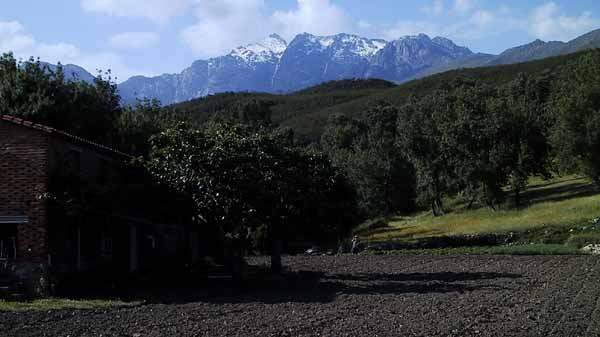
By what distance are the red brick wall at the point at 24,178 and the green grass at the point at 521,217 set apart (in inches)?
1526

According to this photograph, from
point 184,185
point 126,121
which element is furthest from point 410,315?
point 126,121

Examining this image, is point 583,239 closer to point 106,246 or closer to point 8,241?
point 106,246

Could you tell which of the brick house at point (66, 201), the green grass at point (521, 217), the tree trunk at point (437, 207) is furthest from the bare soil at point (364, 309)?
the tree trunk at point (437, 207)

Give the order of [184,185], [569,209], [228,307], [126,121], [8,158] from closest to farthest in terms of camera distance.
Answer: [228,307] < [8,158] < [184,185] < [126,121] < [569,209]

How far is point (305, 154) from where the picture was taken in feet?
98.5

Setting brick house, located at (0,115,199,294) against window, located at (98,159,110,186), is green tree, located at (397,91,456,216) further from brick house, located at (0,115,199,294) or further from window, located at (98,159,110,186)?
brick house, located at (0,115,199,294)

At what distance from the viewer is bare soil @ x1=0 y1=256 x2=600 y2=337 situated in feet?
52.3

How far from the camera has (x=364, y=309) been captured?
65.0ft

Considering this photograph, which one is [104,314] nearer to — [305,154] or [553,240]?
[305,154]

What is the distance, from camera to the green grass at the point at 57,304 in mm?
21000

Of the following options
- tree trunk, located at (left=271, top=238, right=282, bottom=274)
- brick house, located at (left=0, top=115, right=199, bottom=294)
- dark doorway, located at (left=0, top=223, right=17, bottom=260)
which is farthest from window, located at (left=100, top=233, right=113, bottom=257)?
tree trunk, located at (left=271, top=238, right=282, bottom=274)

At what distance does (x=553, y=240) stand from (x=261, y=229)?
2775 cm

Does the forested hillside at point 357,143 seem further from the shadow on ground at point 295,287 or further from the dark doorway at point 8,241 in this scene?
the dark doorway at point 8,241

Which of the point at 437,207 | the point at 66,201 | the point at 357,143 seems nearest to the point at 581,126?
the point at 437,207
